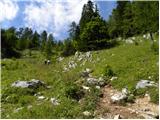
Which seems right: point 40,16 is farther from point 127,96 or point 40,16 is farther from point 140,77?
point 140,77

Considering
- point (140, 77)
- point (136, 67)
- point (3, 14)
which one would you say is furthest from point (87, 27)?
point (136, 67)

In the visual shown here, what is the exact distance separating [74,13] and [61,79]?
426 cm

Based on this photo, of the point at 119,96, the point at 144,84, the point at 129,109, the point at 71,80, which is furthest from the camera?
the point at 71,80

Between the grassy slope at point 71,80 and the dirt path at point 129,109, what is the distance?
347 mm

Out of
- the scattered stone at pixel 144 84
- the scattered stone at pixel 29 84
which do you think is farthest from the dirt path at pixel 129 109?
the scattered stone at pixel 29 84

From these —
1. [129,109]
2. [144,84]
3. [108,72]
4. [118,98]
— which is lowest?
[129,109]

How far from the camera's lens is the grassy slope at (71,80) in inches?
499

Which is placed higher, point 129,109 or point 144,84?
point 144,84

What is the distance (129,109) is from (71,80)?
11.7 ft

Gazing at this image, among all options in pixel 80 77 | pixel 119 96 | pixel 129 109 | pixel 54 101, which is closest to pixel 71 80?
pixel 80 77

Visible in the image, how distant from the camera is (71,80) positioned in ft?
51.3

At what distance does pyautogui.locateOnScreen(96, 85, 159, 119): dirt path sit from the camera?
39.5 ft

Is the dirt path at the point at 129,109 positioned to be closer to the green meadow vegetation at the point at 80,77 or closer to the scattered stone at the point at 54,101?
the green meadow vegetation at the point at 80,77

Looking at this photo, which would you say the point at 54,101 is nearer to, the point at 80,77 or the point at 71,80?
the point at 71,80
